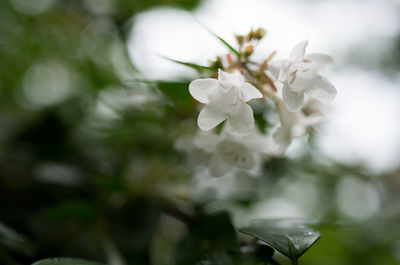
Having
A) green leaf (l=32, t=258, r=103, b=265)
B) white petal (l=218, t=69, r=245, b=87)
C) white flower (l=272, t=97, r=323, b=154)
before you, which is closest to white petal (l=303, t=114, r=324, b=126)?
white flower (l=272, t=97, r=323, b=154)

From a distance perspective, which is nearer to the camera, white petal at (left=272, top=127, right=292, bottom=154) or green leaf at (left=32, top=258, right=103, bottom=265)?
green leaf at (left=32, top=258, right=103, bottom=265)

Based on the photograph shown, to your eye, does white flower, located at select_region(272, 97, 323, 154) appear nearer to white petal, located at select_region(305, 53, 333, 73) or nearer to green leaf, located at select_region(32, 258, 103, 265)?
white petal, located at select_region(305, 53, 333, 73)

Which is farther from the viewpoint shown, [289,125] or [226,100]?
[289,125]

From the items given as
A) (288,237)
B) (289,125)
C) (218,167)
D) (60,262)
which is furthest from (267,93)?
(60,262)

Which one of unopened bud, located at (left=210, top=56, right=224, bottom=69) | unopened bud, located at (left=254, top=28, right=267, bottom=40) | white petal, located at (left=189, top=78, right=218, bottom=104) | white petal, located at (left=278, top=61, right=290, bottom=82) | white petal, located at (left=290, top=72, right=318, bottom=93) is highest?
unopened bud, located at (left=254, top=28, right=267, bottom=40)

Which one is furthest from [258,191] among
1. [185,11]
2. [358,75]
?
[358,75]

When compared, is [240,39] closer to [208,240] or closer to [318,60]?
[318,60]

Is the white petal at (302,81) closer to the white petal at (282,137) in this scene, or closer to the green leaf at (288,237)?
the white petal at (282,137)
